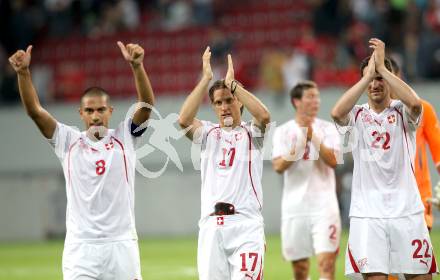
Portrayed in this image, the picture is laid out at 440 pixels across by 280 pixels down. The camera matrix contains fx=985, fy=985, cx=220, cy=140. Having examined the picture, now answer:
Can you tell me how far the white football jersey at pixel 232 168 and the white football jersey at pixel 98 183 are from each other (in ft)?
2.38

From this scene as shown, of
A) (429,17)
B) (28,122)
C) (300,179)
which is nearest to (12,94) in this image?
(28,122)

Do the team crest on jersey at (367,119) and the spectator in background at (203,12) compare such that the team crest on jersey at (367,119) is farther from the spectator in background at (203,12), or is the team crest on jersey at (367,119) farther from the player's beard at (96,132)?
the spectator in background at (203,12)

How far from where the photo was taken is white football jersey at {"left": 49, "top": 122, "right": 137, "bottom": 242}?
8562 mm

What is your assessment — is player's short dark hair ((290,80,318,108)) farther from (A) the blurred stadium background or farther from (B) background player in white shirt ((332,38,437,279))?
(A) the blurred stadium background

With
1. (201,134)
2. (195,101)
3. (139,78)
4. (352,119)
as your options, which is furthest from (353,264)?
(139,78)

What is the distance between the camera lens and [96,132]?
8789 millimetres

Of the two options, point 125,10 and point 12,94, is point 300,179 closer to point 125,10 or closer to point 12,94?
point 12,94

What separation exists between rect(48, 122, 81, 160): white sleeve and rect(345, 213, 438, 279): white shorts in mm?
2707

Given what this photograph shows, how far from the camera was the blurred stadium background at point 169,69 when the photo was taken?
68.8 ft

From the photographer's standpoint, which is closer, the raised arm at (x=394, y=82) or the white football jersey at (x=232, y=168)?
the raised arm at (x=394, y=82)

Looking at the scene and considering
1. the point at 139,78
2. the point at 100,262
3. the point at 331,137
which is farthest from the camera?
the point at 331,137

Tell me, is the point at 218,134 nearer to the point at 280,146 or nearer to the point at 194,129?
the point at 194,129

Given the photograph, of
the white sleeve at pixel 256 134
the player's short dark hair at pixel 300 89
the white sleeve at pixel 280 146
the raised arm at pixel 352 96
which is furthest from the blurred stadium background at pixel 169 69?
the raised arm at pixel 352 96

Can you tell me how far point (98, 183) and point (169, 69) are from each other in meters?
17.8
